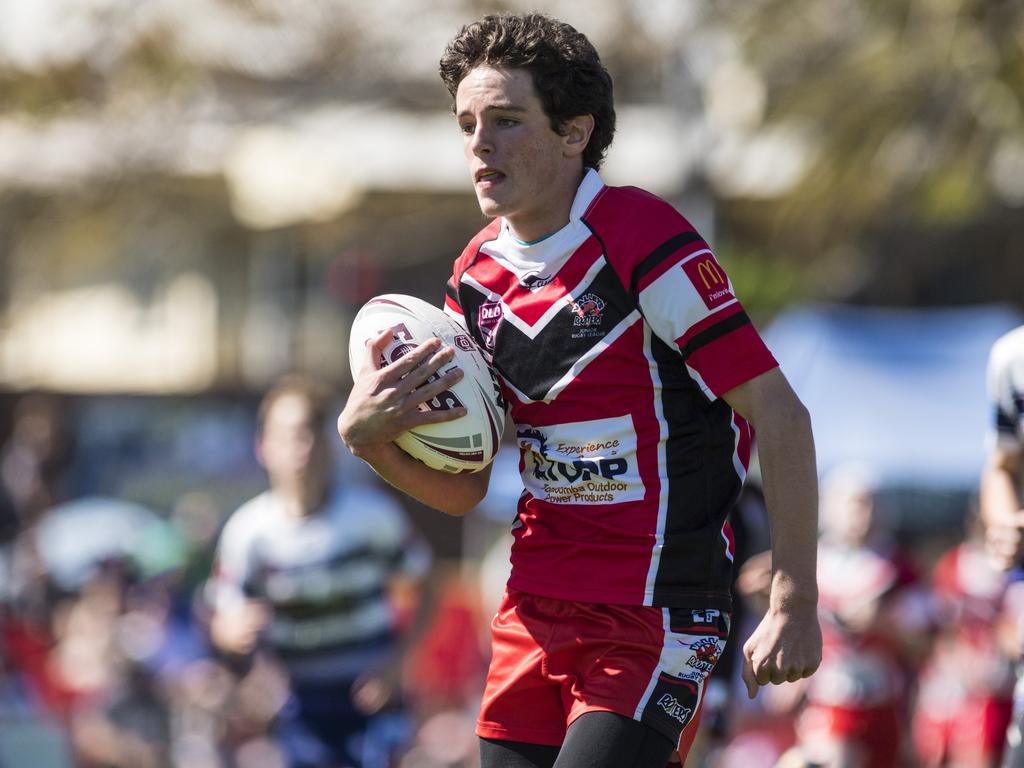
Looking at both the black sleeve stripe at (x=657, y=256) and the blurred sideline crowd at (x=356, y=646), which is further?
the blurred sideline crowd at (x=356, y=646)

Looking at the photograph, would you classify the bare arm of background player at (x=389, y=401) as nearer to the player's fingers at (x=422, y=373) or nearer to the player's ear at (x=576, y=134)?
the player's fingers at (x=422, y=373)

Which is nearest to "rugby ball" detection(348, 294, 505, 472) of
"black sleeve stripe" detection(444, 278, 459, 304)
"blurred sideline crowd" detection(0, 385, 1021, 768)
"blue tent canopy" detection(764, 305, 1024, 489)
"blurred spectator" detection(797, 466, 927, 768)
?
"black sleeve stripe" detection(444, 278, 459, 304)

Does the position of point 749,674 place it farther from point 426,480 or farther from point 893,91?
point 893,91

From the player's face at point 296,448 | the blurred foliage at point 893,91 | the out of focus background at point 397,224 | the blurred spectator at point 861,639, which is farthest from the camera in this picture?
the blurred foliage at point 893,91

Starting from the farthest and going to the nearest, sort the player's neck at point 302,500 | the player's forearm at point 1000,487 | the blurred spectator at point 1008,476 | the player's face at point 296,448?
the player's neck at point 302,500
the player's face at point 296,448
the player's forearm at point 1000,487
the blurred spectator at point 1008,476

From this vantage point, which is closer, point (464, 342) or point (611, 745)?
point (611, 745)

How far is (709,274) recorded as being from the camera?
391 centimetres

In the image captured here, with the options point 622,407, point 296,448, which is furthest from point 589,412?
point 296,448

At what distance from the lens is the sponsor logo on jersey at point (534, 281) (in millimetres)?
4109

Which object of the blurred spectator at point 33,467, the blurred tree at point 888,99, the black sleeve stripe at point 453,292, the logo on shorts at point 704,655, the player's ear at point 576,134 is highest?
the blurred tree at point 888,99

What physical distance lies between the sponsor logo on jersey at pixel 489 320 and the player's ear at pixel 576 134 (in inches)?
16.5

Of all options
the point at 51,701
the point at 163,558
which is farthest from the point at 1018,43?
the point at 51,701

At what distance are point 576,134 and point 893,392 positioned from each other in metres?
10.1

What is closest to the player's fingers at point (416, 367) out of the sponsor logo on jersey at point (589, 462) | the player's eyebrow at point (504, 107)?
the sponsor logo on jersey at point (589, 462)
